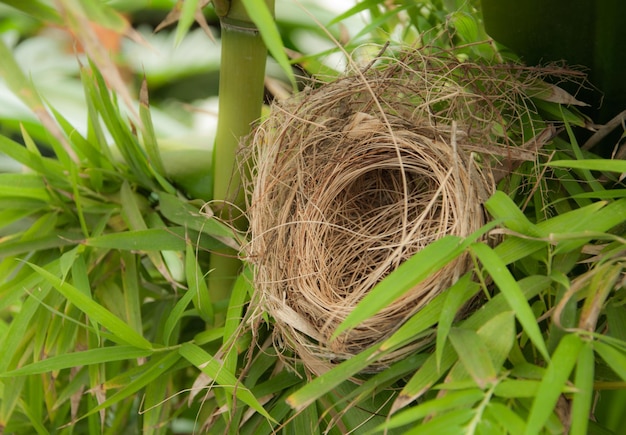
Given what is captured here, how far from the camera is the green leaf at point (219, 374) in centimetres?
53

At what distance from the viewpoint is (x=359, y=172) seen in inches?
22.7

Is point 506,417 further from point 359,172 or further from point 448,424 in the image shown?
point 359,172

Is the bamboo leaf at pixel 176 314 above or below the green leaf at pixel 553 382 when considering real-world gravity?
above

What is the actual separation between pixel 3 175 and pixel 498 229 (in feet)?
1.53

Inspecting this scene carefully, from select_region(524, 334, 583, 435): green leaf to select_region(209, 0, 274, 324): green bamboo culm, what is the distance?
278 mm

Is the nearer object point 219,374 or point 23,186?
point 219,374

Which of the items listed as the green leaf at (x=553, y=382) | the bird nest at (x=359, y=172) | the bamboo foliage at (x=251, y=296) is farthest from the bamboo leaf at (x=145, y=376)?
the green leaf at (x=553, y=382)

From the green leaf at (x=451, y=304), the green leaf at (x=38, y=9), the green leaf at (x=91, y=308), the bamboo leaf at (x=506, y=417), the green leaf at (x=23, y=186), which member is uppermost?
the green leaf at (x=38, y=9)

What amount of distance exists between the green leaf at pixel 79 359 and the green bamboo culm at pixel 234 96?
0.11 metres

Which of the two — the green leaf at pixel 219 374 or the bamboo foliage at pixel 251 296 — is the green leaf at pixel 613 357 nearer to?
the bamboo foliage at pixel 251 296

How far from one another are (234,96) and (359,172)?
0.43ft

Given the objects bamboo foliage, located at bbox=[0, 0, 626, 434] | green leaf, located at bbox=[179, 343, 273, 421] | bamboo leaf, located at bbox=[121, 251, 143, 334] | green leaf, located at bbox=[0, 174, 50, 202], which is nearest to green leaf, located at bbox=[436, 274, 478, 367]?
bamboo foliage, located at bbox=[0, 0, 626, 434]

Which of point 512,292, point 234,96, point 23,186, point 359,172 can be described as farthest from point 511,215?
point 23,186

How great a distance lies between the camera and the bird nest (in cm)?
49
